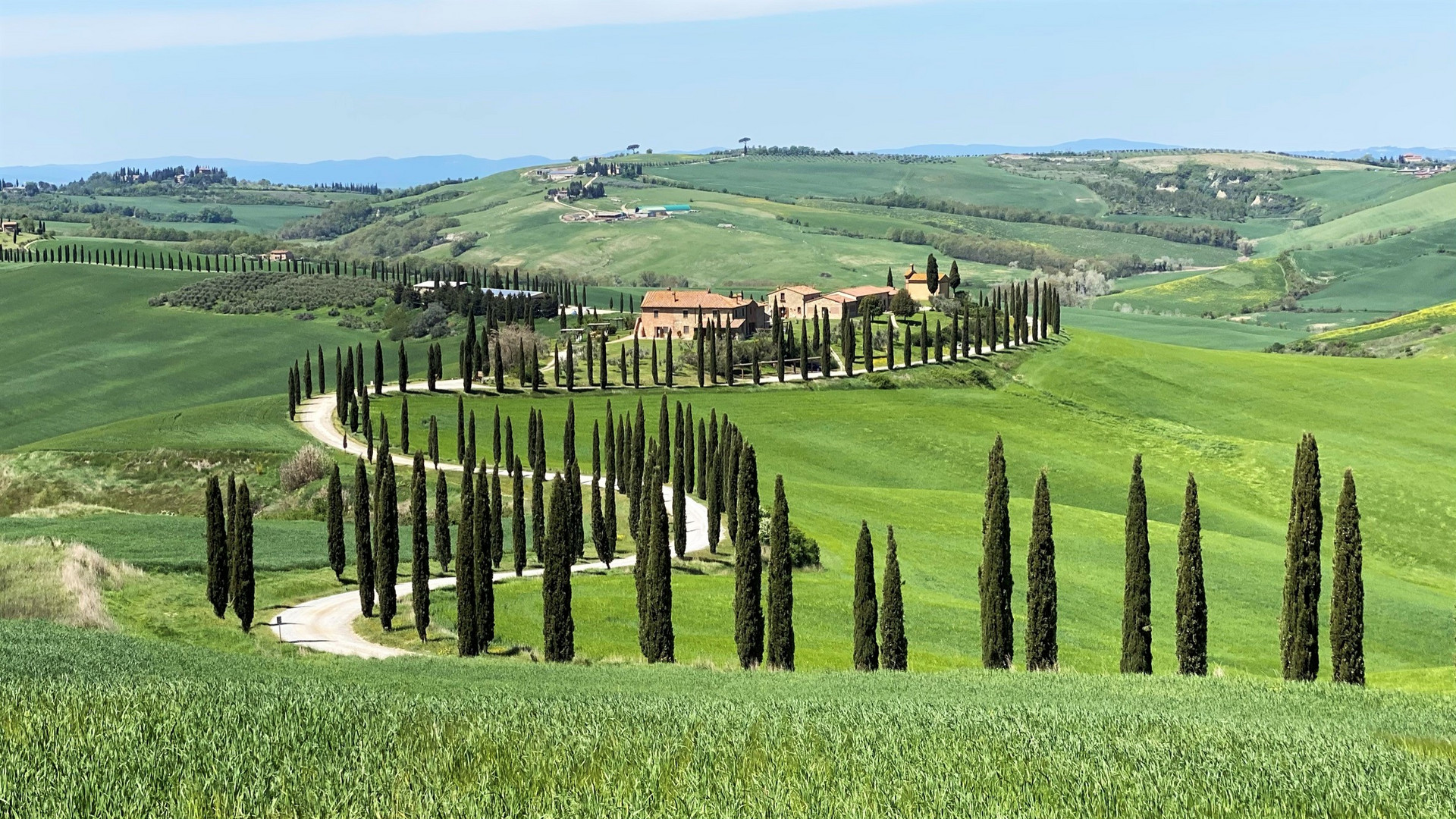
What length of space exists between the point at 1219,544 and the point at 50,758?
258ft

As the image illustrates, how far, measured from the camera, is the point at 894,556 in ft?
181

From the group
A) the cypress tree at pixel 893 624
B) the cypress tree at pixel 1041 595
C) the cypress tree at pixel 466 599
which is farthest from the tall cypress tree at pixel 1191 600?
the cypress tree at pixel 466 599

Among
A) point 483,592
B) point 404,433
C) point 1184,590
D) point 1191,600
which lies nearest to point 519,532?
point 483,592

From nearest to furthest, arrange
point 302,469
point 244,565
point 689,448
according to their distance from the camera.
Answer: point 244,565, point 689,448, point 302,469

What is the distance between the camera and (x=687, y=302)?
18688 centimetres

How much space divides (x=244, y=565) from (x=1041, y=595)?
119ft

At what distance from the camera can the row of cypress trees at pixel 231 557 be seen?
6353 cm

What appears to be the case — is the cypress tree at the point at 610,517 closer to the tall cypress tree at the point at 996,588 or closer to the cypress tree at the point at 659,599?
the cypress tree at the point at 659,599

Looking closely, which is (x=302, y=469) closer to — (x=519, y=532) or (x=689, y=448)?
(x=689, y=448)

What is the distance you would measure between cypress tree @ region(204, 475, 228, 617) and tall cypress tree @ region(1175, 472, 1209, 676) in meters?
42.7

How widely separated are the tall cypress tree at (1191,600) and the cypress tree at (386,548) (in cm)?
3576

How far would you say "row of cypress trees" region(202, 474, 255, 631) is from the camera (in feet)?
208

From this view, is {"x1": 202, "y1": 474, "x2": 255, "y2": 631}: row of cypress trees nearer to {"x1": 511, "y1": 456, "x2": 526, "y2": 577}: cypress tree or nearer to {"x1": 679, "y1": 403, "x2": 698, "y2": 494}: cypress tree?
{"x1": 511, "y1": 456, "x2": 526, "y2": 577}: cypress tree

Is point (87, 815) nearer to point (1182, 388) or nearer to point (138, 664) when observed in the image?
point (138, 664)
